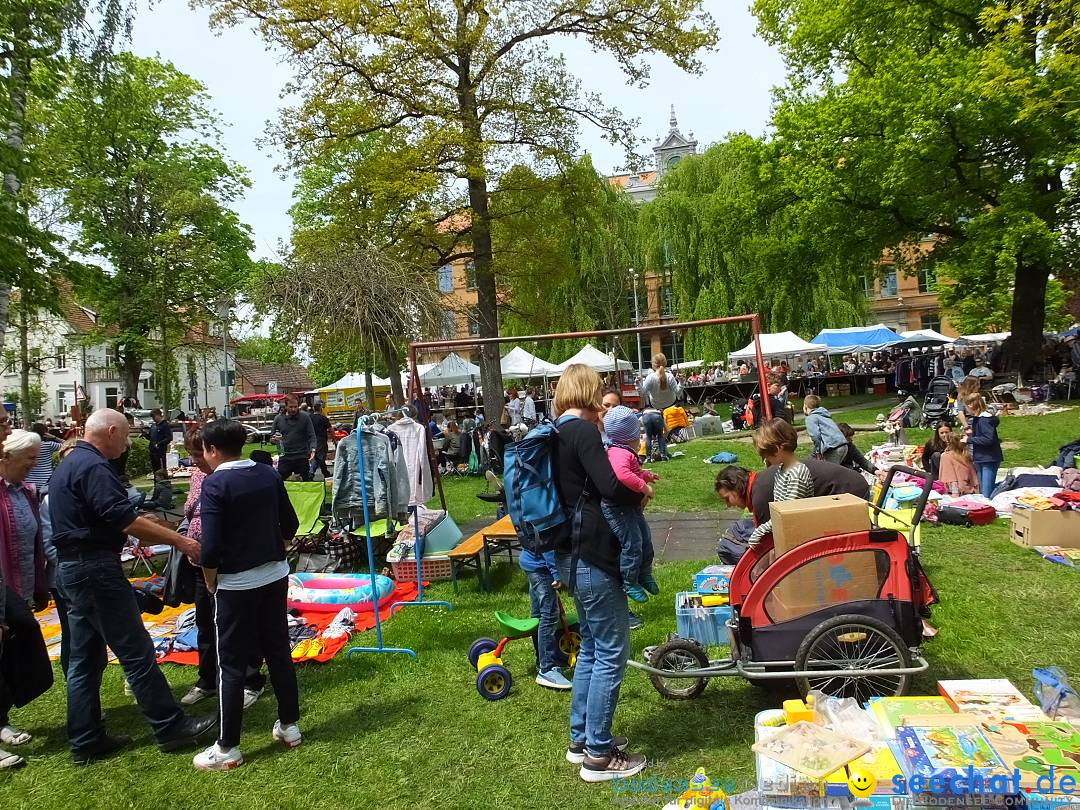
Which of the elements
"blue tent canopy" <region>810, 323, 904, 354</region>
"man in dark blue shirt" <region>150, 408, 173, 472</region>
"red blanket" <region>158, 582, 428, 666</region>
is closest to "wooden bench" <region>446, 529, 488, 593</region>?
"red blanket" <region>158, 582, 428, 666</region>

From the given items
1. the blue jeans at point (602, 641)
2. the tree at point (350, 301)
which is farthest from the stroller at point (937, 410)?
the blue jeans at point (602, 641)

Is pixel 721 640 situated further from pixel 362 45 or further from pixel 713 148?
pixel 713 148

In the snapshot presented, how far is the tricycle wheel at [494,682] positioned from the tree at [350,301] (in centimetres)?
762

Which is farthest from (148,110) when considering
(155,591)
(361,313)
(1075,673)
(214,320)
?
(1075,673)

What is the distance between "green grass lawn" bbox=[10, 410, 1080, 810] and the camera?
349 cm

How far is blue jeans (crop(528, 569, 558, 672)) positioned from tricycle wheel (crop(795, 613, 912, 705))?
147 centimetres

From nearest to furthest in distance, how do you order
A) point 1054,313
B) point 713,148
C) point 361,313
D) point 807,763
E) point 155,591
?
point 807,763, point 155,591, point 361,313, point 713,148, point 1054,313

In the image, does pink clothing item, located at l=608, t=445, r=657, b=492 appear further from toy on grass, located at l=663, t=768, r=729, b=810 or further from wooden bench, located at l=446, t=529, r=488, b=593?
wooden bench, located at l=446, t=529, r=488, b=593

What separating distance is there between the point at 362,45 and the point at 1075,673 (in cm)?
1488

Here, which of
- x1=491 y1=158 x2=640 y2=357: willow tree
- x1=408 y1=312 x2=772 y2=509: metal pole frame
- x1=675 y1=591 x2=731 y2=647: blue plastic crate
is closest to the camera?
x1=675 y1=591 x2=731 y2=647: blue plastic crate

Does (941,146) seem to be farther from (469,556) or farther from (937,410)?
(469,556)

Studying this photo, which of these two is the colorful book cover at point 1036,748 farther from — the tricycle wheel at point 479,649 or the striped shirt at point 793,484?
the tricycle wheel at point 479,649

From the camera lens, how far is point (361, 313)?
11.2 metres

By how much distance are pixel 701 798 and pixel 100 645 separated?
3.17 metres
